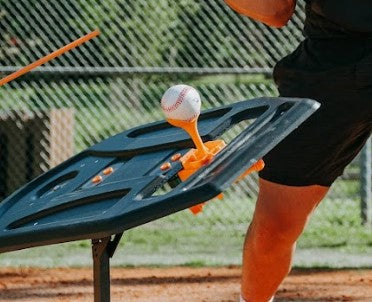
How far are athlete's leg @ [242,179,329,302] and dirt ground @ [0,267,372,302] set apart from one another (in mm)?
1714

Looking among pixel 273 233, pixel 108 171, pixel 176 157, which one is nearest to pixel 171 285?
pixel 273 233

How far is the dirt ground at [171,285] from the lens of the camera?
570cm

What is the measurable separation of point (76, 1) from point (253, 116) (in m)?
5.91

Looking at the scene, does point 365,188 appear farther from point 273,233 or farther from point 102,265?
point 102,265

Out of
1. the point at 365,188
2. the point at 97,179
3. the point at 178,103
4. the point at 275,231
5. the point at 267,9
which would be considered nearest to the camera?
the point at 178,103

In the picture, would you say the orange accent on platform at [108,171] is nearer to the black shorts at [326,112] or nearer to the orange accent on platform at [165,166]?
the orange accent on platform at [165,166]

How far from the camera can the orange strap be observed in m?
3.60

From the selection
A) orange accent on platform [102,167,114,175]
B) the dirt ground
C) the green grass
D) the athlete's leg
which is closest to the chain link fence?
the green grass

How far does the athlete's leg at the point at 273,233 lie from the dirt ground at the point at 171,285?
67.5 inches

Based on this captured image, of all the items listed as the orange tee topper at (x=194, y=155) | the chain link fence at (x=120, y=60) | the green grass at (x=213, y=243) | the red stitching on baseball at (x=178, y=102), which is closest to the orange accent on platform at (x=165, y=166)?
the orange tee topper at (x=194, y=155)

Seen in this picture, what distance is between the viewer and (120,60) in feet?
28.5

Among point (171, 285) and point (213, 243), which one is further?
point (213, 243)

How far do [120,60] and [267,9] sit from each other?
5.09 meters

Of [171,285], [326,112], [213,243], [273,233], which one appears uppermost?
[326,112]
